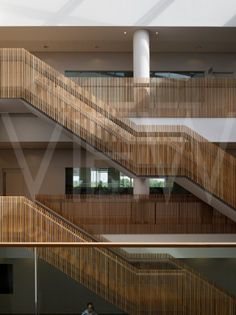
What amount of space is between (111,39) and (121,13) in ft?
4.55

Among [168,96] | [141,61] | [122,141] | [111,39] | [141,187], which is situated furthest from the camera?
[111,39]

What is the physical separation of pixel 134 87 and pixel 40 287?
10.9 m

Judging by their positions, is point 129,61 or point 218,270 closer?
point 218,270

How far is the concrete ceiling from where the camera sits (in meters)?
17.1

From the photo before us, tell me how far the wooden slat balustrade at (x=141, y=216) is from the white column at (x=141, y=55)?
13.8 feet

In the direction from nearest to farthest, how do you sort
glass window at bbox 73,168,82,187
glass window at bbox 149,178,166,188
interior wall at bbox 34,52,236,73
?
glass window at bbox 149,178,166,188 < interior wall at bbox 34,52,236,73 < glass window at bbox 73,168,82,187

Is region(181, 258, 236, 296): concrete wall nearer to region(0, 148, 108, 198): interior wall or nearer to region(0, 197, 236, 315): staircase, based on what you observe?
region(0, 197, 236, 315): staircase

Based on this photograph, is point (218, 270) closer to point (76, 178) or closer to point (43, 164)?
point (76, 178)

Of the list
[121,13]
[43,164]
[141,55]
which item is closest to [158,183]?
[43,164]

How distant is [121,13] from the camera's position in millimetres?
16875

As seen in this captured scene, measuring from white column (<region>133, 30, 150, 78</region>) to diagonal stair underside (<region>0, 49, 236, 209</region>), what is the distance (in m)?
3.02

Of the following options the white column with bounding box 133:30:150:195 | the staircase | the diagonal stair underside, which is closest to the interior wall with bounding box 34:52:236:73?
the white column with bounding box 133:30:150:195

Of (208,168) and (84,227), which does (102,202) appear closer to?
(84,227)

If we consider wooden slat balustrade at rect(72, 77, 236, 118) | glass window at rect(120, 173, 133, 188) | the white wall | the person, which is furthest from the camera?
glass window at rect(120, 173, 133, 188)
